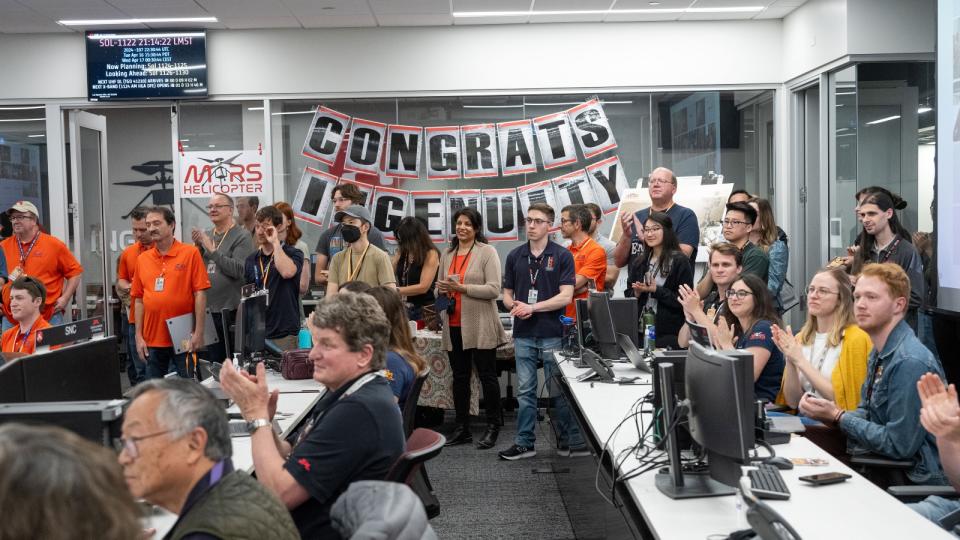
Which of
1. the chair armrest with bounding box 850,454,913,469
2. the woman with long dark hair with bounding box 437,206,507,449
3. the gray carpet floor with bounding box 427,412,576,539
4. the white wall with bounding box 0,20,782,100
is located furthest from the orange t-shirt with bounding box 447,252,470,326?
the chair armrest with bounding box 850,454,913,469

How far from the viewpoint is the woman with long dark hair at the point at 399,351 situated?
3.60 metres

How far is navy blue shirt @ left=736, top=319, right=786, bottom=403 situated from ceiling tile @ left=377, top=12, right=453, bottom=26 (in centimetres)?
450

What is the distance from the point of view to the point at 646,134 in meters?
8.13

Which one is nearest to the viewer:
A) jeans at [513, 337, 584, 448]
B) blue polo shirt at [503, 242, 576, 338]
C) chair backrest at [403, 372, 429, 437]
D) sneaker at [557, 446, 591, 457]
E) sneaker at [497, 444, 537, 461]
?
chair backrest at [403, 372, 429, 437]

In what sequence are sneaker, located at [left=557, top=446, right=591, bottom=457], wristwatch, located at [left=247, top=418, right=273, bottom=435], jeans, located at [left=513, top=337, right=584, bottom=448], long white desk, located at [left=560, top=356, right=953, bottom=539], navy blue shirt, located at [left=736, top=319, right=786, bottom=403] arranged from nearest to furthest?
long white desk, located at [left=560, top=356, right=953, bottom=539] → wristwatch, located at [left=247, top=418, right=273, bottom=435] → navy blue shirt, located at [left=736, top=319, right=786, bottom=403] → sneaker, located at [left=557, top=446, right=591, bottom=457] → jeans, located at [left=513, top=337, right=584, bottom=448]

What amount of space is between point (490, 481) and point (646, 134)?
3.87 metres

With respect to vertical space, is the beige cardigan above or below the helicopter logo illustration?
below

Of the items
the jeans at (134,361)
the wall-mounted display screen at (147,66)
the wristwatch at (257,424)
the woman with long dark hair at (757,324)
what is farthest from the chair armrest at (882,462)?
the wall-mounted display screen at (147,66)

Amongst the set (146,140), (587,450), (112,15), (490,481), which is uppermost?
(112,15)

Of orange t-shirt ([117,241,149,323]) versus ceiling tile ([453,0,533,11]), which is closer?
orange t-shirt ([117,241,149,323])

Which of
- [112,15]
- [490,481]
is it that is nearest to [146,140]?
[112,15]

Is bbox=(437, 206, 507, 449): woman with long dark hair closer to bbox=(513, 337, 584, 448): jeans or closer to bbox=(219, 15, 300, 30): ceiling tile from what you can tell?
bbox=(513, 337, 584, 448): jeans

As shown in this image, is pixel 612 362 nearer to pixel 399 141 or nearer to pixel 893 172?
pixel 893 172

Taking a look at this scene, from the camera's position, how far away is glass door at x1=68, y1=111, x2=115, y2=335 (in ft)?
27.1
